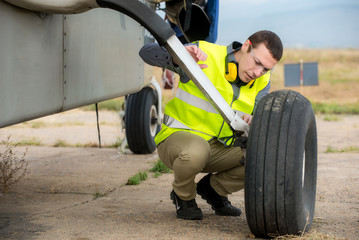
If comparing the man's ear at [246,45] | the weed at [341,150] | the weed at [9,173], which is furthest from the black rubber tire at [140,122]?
the man's ear at [246,45]

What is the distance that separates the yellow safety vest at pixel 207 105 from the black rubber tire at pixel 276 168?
0.53 metres

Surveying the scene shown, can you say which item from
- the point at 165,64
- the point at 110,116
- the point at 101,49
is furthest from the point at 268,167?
the point at 110,116

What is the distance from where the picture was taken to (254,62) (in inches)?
130

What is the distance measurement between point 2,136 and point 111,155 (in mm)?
2681

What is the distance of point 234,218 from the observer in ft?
11.8

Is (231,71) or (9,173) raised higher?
(231,71)

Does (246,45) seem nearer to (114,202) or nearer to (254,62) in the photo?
(254,62)

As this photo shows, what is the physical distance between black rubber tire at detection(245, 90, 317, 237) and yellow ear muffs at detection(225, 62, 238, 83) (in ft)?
1.62

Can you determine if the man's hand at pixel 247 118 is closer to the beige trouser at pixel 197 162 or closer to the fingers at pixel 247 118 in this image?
the fingers at pixel 247 118

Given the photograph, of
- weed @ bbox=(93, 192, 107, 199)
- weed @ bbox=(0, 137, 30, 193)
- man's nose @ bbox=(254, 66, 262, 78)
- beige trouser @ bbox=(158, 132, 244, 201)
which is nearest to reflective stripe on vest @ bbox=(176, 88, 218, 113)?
beige trouser @ bbox=(158, 132, 244, 201)

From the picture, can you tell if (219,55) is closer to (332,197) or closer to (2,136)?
(332,197)

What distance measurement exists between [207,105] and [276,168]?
77cm

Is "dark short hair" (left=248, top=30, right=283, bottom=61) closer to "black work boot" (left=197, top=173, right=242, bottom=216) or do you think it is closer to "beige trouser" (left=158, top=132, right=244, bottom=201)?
"beige trouser" (left=158, top=132, right=244, bottom=201)

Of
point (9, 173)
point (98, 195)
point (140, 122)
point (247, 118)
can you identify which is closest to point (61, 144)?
point (140, 122)
